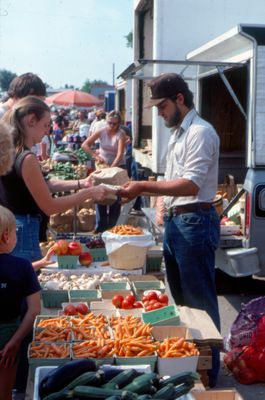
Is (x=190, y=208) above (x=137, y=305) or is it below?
above

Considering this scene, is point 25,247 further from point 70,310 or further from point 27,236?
point 70,310

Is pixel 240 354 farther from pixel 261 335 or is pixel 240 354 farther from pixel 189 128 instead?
pixel 189 128

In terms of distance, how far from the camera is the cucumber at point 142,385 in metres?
2.65

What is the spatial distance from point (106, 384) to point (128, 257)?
2.03m

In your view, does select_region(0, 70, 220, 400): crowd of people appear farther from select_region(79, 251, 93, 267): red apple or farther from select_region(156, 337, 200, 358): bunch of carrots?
select_region(156, 337, 200, 358): bunch of carrots

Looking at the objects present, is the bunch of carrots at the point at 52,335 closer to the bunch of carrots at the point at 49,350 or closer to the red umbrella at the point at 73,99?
the bunch of carrots at the point at 49,350

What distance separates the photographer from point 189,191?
4121mm

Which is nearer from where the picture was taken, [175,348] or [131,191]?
[175,348]

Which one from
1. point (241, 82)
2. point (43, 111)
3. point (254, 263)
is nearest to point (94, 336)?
point (43, 111)

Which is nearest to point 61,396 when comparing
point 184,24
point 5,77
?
point 184,24

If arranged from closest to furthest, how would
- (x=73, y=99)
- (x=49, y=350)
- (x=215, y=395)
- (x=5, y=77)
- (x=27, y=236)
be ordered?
(x=215, y=395), (x=49, y=350), (x=27, y=236), (x=73, y=99), (x=5, y=77)

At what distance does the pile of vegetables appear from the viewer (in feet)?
8.47

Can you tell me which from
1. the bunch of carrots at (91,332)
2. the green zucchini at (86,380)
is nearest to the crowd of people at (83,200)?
the bunch of carrots at (91,332)

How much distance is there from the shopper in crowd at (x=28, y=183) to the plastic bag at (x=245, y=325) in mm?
1702
